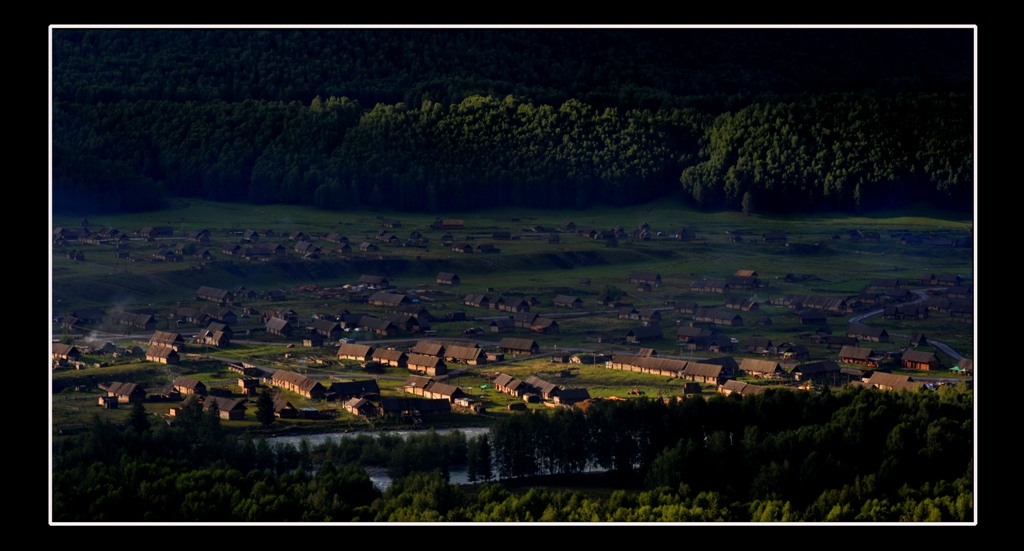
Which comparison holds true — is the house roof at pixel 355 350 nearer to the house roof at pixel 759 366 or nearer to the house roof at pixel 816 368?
the house roof at pixel 759 366

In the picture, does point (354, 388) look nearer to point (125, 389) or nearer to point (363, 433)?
point (363, 433)

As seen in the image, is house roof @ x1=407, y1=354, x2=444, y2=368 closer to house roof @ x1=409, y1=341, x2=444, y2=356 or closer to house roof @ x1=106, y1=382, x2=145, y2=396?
house roof @ x1=409, y1=341, x2=444, y2=356

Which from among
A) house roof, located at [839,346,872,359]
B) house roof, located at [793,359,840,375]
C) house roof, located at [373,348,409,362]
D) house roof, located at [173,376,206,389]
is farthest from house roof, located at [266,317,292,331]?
house roof, located at [839,346,872,359]

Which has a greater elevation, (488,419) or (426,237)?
(426,237)

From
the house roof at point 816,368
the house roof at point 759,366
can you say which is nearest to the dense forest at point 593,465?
the house roof at point 816,368

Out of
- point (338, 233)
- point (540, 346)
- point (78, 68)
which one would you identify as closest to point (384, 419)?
point (540, 346)

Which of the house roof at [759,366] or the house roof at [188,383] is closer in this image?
the house roof at [188,383]

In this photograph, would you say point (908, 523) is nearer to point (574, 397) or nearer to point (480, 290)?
point (574, 397)
